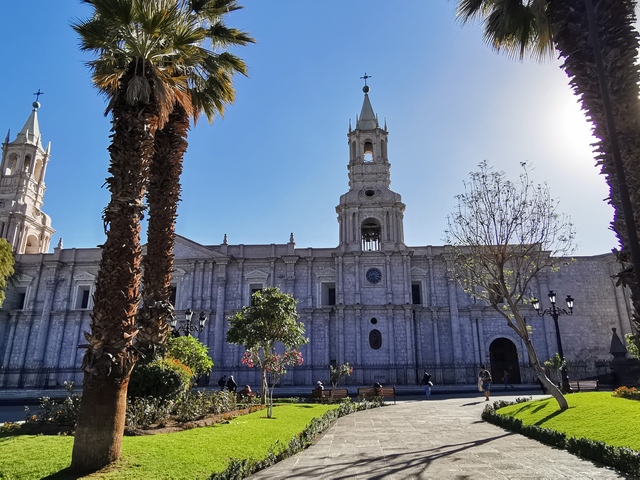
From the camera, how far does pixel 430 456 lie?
8.15 meters

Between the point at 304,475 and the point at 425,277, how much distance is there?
93.6ft

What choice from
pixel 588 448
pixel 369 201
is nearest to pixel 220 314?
pixel 369 201

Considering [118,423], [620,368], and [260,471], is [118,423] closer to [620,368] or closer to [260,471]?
[260,471]

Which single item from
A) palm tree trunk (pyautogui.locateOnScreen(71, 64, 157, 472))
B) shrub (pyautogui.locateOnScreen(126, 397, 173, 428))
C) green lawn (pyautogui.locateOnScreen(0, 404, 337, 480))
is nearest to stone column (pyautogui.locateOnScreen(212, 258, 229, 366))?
shrub (pyautogui.locateOnScreen(126, 397, 173, 428))

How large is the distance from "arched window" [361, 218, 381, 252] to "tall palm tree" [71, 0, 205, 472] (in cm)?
2688

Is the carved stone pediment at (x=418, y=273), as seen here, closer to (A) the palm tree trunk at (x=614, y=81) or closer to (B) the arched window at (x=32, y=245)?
(A) the palm tree trunk at (x=614, y=81)

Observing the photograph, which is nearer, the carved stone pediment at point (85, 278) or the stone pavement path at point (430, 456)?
the stone pavement path at point (430, 456)

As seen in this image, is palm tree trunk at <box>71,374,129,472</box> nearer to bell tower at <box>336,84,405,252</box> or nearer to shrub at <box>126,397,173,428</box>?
shrub at <box>126,397,173,428</box>

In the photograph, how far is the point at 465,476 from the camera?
21.8 feet

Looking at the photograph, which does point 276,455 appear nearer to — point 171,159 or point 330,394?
point 171,159

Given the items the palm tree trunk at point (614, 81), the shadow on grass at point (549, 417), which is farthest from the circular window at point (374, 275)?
the palm tree trunk at point (614, 81)

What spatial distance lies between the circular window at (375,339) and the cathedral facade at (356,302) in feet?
0.43

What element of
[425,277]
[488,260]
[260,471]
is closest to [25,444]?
[260,471]

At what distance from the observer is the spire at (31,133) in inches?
1575
